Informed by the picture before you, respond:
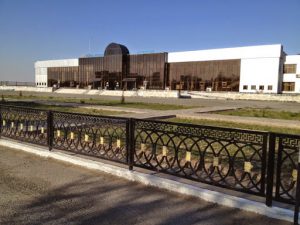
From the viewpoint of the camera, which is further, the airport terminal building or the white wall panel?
the airport terminal building

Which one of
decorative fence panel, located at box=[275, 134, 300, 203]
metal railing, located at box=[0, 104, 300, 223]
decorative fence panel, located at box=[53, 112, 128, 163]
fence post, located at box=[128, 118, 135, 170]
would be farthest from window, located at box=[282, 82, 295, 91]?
decorative fence panel, located at box=[275, 134, 300, 203]

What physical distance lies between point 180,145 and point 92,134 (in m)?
2.05

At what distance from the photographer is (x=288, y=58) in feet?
163

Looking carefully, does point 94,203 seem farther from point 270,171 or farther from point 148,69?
point 148,69

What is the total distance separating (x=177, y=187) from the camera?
181 inches

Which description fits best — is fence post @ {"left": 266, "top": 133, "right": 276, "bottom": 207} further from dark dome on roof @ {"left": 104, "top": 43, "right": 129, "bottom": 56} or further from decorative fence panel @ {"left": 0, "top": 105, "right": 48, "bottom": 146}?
dark dome on roof @ {"left": 104, "top": 43, "right": 129, "bottom": 56}

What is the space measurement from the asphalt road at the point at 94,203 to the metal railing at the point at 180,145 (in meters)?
0.45

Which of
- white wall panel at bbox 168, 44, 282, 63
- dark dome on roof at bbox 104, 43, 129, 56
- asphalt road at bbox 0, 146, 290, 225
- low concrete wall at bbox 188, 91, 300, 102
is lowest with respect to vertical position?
asphalt road at bbox 0, 146, 290, 225

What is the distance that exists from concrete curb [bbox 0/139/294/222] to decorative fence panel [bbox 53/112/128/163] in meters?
0.20

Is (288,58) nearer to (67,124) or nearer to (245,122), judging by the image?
(245,122)

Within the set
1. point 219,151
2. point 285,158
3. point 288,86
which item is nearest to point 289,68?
point 288,86

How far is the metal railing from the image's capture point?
3.91 meters

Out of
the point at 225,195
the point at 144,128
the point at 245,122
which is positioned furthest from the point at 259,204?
the point at 245,122

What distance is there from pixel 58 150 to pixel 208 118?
8272 millimetres
